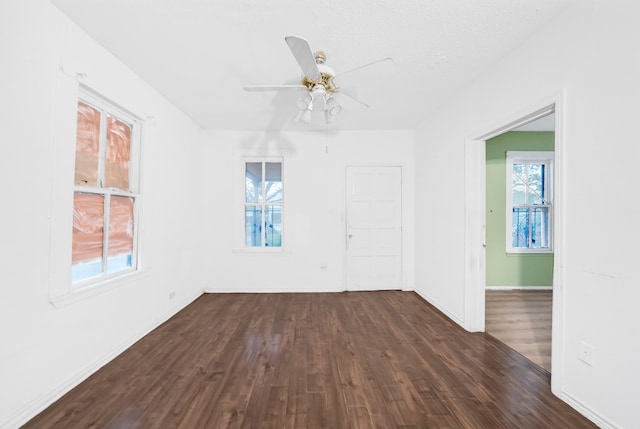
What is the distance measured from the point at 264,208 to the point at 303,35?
279 cm

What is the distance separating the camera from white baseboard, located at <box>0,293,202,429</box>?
4.94 ft

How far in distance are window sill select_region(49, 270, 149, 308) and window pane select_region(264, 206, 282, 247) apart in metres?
1.92

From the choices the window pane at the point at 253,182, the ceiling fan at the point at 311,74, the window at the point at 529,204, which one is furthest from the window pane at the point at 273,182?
the window at the point at 529,204

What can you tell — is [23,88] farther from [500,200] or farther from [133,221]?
[500,200]

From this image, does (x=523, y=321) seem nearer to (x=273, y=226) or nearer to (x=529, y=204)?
(x=529, y=204)

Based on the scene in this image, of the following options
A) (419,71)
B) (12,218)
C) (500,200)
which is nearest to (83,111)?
(12,218)

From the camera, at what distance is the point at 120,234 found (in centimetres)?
247

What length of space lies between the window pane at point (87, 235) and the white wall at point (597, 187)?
11.7 feet

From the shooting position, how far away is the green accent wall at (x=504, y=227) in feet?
14.4

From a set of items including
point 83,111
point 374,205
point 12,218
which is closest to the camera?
point 12,218

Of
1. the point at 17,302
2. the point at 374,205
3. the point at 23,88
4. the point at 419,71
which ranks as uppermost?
the point at 419,71

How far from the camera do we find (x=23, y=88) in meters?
1.53

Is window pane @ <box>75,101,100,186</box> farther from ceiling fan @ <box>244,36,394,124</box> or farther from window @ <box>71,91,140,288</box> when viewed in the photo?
ceiling fan @ <box>244,36,394,124</box>

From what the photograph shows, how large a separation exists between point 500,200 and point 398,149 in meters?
1.99
